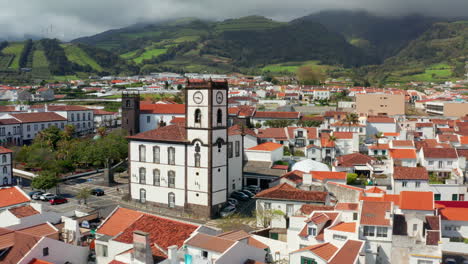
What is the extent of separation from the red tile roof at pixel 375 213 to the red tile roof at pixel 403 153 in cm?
2393

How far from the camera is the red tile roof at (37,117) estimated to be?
7553 cm

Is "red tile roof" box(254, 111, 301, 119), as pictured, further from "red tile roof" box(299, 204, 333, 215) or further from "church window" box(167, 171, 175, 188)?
"red tile roof" box(299, 204, 333, 215)

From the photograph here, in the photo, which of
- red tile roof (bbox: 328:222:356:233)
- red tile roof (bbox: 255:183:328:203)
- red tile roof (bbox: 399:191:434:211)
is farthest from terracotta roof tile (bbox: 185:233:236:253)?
red tile roof (bbox: 399:191:434:211)

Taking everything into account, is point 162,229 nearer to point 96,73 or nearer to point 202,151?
point 202,151

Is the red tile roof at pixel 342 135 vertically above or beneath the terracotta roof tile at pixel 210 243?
above

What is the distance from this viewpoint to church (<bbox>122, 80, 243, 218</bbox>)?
40.7 metres

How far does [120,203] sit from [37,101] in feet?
277

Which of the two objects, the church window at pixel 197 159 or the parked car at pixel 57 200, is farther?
the parked car at pixel 57 200

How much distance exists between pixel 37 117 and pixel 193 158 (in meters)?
46.4

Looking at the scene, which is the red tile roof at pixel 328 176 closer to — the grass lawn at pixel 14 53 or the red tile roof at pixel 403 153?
the red tile roof at pixel 403 153

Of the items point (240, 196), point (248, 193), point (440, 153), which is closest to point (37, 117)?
point (248, 193)

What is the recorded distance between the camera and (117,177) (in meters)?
55.4

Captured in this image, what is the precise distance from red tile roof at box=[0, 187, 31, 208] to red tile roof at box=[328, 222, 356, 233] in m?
22.4

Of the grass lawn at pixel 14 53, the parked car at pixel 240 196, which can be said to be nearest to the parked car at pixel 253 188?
the parked car at pixel 240 196
